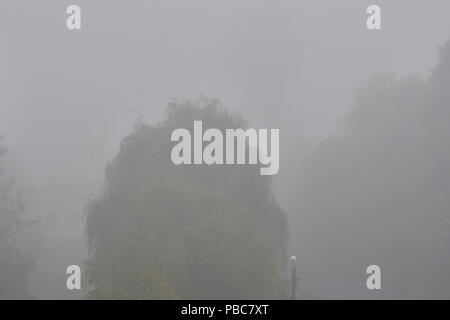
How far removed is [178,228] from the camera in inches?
583

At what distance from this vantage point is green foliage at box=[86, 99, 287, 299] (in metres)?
13.6
